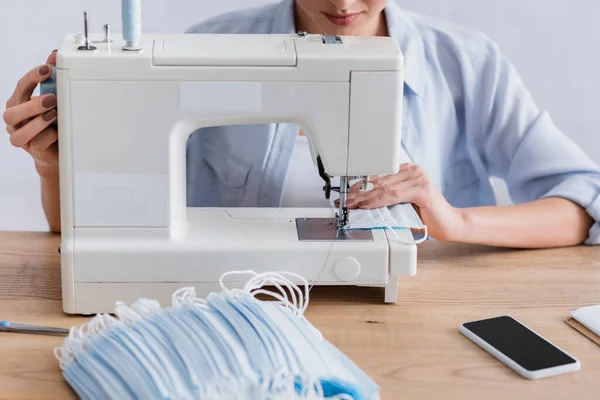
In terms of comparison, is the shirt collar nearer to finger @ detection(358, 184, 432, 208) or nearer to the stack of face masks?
finger @ detection(358, 184, 432, 208)

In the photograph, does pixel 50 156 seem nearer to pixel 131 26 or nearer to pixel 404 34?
pixel 131 26

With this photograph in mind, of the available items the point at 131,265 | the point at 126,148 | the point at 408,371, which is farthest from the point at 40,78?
the point at 408,371

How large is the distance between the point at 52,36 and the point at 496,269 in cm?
171

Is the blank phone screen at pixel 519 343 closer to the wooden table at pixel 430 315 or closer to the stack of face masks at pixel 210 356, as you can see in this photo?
the wooden table at pixel 430 315

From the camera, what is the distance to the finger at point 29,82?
55.3 inches

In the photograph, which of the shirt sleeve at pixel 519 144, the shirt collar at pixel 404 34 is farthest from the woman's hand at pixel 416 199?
the shirt collar at pixel 404 34

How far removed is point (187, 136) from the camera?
137 centimetres

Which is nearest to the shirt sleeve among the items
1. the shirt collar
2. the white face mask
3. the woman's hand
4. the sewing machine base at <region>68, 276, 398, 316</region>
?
the shirt collar

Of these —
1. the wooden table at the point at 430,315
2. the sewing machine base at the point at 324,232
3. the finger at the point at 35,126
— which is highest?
the finger at the point at 35,126

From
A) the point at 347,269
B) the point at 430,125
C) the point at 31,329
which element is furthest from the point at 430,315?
the point at 430,125

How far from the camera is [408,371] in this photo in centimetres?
120

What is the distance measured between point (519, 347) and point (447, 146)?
904 mm

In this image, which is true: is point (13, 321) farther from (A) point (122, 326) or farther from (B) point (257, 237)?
(B) point (257, 237)

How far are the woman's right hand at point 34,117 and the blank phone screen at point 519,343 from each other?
0.72 metres
